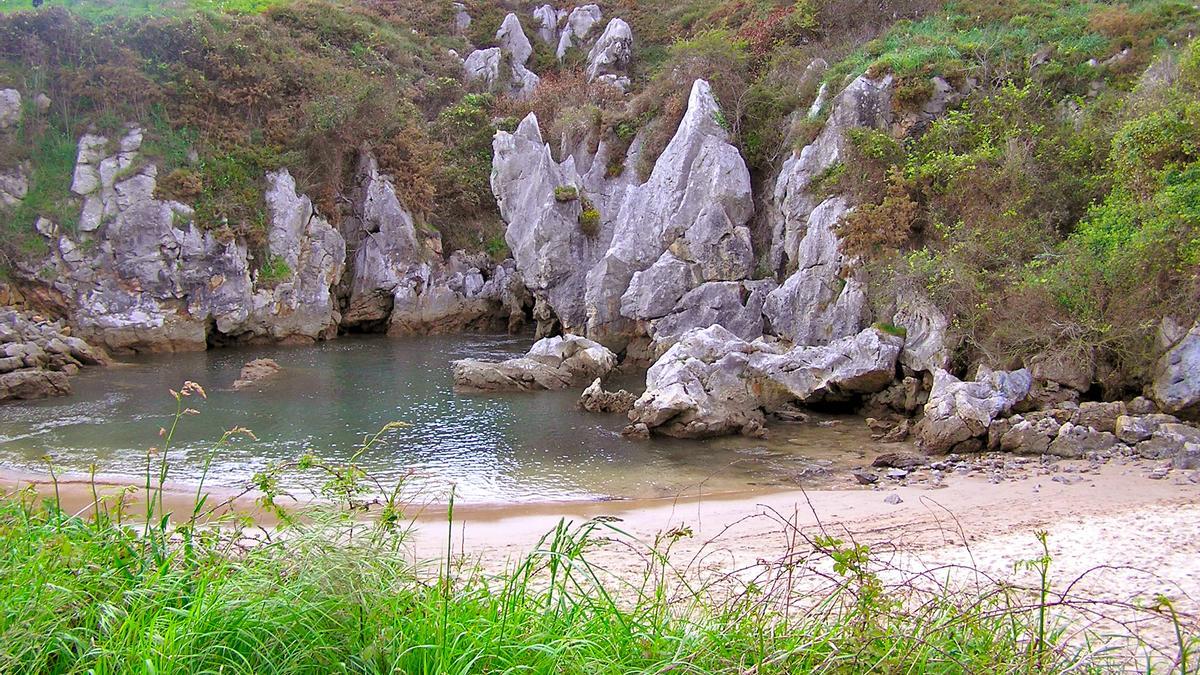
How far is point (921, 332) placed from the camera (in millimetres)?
18125

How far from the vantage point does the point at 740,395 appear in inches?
706

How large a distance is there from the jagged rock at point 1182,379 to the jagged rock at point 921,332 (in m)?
4.08

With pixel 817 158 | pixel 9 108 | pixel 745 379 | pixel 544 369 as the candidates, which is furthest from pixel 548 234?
pixel 9 108

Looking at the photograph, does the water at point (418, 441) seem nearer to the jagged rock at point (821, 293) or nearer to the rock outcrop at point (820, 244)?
the jagged rock at point (821, 293)

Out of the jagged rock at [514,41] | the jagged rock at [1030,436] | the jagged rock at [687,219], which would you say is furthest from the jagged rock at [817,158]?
the jagged rock at [514,41]

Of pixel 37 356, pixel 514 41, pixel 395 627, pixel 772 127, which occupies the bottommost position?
pixel 37 356

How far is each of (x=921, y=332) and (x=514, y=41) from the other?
128ft

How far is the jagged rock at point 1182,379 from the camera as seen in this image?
13719 millimetres

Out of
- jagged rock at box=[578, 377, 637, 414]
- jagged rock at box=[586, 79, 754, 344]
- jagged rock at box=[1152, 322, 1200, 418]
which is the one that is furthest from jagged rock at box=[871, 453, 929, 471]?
jagged rock at box=[586, 79, 754, 344]

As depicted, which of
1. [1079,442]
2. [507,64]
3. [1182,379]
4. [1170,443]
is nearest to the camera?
[1170,443]

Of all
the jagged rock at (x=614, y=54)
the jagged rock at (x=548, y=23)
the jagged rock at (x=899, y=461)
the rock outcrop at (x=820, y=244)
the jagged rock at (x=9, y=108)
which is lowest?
the jagged rock at (x=899, y=461)

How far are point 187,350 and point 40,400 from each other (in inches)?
384

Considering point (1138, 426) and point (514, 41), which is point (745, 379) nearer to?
point (1138, 426)

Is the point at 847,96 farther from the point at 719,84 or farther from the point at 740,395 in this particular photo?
the point at 740,395
